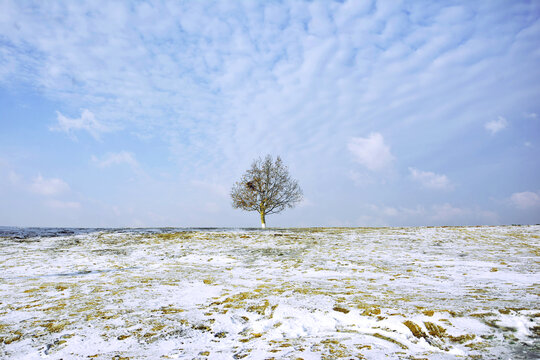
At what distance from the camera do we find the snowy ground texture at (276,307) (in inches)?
152

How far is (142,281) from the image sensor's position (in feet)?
28.4

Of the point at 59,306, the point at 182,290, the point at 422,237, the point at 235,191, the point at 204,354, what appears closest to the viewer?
the point at 204,354

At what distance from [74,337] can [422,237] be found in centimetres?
2010

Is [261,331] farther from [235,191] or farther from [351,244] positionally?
[235,191]

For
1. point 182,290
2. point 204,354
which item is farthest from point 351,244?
point 204,354

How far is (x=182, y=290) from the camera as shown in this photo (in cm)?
747

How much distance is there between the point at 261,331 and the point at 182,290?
365 centimetres

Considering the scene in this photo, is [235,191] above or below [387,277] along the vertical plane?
above

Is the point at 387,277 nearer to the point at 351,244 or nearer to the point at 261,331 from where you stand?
the point at 261,331

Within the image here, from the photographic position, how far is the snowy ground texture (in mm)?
3850

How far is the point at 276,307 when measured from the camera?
557cm

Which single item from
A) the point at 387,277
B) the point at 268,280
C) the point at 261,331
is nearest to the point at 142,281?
the point at 268,280

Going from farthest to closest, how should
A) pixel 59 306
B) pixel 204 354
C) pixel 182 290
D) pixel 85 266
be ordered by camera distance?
pixel 85 266, pixel 182 290, pixel 59 306, pixel 204 354

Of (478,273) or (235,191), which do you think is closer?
(478,273)
